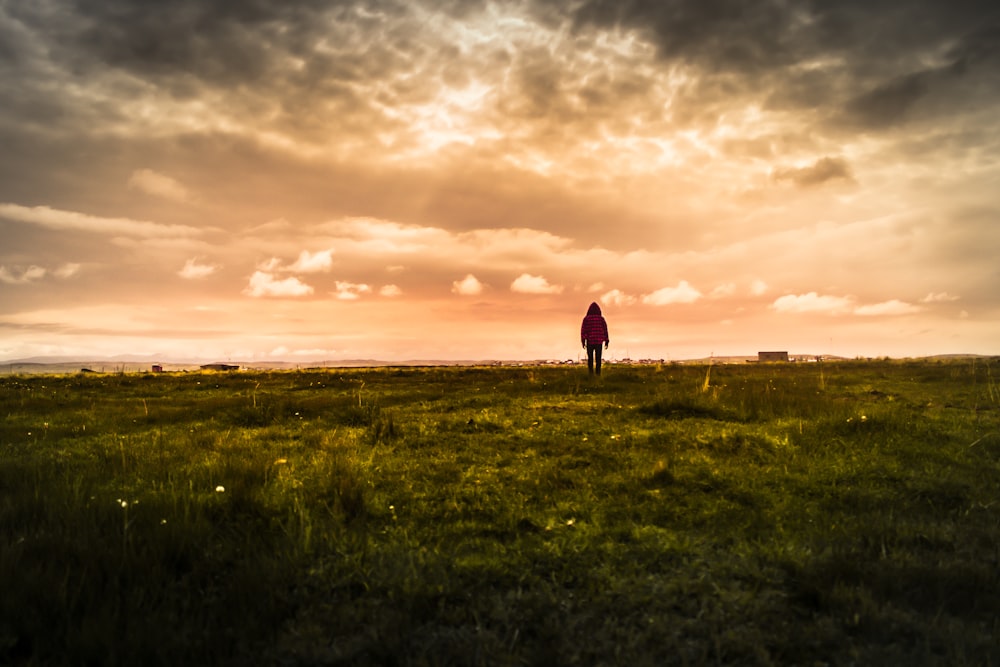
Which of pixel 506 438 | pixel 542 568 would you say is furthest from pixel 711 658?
pixel 506 438

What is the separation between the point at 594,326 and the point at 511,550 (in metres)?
23.4

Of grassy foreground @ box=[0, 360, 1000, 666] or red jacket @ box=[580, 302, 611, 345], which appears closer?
grassy foreground @ box=[0, 360, 1000, 666]

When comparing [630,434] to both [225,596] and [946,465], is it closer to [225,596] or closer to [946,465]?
[946,465]

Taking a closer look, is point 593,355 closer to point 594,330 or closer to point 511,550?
point 594,330

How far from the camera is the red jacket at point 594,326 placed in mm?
28312

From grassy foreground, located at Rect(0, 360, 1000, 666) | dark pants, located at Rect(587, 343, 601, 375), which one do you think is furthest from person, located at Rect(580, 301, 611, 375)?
grassy foreground, located at Rect(0, 360, 1000, 666)

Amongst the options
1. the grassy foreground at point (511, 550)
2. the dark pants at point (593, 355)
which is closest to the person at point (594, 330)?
the dark pants at point (593, 355)

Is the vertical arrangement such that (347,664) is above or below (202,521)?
below

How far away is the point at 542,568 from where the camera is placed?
5.12 meters

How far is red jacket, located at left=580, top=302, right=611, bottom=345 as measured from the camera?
28312 millimetres

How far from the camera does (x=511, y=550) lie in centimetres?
553

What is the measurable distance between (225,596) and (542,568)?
2.71m

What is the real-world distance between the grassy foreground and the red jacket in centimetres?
1752

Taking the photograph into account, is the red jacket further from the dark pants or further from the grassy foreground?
the grassy foreground
